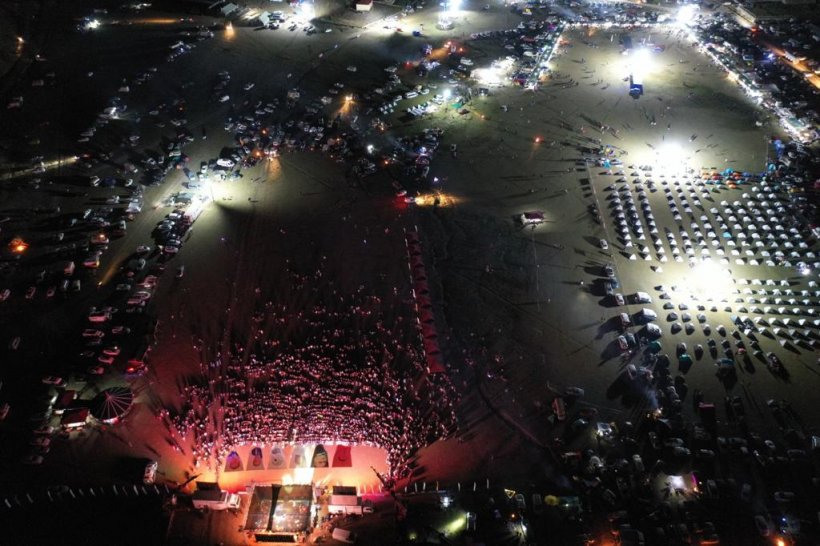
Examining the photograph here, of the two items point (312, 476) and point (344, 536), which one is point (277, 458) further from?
point (344, 536)

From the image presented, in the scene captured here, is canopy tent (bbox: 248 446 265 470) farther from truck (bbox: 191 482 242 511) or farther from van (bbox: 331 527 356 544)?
van (bbox: 331 527 356 544)

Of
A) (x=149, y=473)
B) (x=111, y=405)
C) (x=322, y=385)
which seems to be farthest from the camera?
(x=322, y=385)

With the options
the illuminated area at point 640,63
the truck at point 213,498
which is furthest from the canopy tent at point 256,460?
the illuminated area at point 640,63

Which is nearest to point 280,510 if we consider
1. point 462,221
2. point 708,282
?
point 462,221

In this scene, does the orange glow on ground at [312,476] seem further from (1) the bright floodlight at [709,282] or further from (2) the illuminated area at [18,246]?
(1) the bright floodlight at [709,282]

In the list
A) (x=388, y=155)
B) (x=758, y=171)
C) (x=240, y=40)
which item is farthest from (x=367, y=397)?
(x=240, y=40)

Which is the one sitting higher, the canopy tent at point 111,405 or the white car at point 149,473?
the canopy tent at point 111,405

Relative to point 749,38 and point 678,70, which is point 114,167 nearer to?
point 678,70
